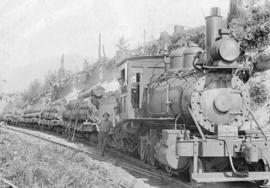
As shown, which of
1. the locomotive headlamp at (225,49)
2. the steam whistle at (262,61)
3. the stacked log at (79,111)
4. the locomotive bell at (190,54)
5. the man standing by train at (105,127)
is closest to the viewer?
the locomotive headlamp at (225,49)

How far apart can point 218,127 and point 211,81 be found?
972 mm

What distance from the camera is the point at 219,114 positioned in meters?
8.08

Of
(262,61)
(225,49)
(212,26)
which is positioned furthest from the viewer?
(262,61)

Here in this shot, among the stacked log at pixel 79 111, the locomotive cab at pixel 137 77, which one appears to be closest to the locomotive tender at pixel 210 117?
the locomotive cab at pixel 137 77

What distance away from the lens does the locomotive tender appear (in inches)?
→ 289

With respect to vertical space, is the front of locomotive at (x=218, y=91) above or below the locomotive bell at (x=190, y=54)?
below

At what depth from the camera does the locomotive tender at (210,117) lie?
7348mm

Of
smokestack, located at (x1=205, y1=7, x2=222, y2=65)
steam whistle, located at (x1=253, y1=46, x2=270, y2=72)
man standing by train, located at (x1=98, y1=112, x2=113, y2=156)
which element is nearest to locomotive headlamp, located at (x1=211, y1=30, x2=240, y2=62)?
smokestack, located at (x1=205, y1=7, x2=222, y2=65)

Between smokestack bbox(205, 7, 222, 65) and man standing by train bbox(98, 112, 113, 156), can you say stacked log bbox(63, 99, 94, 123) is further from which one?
smokestack bbox(205, 7, 222, 65)

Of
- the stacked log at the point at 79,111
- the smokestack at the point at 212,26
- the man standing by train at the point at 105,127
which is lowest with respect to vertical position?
the man standing by train at the point at 105,127

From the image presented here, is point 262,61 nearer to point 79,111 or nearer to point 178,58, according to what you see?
point 178,58

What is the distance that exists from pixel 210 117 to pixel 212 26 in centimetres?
193

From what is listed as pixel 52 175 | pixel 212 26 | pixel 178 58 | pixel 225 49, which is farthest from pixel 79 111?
pixel 225 49

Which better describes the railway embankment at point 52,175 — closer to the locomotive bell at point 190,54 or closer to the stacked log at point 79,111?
the locomotive bell at point 190,54
